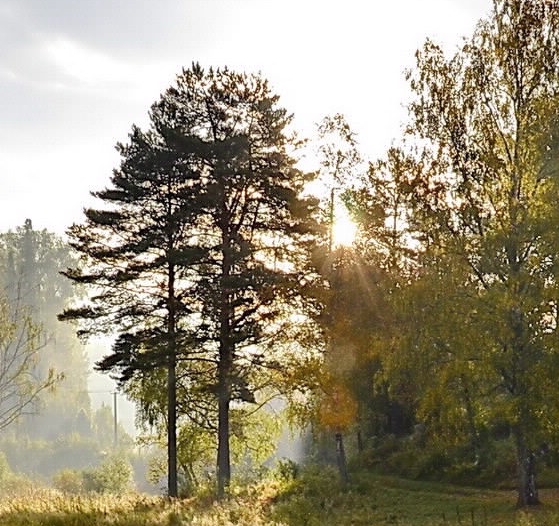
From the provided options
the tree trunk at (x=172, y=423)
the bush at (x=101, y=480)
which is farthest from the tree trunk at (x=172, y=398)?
the bush at (x=101, y=480)

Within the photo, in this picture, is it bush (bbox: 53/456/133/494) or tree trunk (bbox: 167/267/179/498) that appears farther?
bush (bbox: 53/456/133/494)

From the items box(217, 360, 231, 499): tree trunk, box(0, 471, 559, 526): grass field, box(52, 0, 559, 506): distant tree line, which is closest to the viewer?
box(0, 471, 559, 526): grass field

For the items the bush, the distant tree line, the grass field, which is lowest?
the bush

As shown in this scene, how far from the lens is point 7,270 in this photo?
231ft

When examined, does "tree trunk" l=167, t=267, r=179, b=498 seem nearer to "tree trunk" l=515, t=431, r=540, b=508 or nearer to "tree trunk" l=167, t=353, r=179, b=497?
"tree trunk" l=167, t=353, r=179, b=497

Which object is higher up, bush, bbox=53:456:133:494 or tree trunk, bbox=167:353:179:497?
tree trunk, bbox=167:353:179:497

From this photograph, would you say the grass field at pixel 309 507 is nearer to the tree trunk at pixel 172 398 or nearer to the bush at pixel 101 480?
the tree trunk at pixel 172 398

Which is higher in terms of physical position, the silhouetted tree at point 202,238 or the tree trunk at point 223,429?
the silhouetted tree at point 202,238

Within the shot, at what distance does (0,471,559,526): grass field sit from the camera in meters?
12.5

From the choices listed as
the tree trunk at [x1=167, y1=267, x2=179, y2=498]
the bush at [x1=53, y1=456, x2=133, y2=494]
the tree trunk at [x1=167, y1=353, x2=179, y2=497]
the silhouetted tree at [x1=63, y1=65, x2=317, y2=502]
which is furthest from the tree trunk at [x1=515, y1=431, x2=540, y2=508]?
Result: the bush at [x1=53, y1=456, x2=133, y2=494]

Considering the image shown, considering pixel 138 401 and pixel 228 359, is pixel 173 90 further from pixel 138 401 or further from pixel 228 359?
pixel 138 401

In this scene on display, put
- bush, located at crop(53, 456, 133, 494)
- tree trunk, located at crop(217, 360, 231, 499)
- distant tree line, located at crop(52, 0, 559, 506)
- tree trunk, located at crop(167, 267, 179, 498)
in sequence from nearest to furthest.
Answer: distant tree line, located at crop(52, 0, 559, 506), tree trunk, located at crop(217, 360, 231, 499), tree trunk, located at crop(167, 267, 179, 498), bush, located at crop(53, 456, 133, 494)

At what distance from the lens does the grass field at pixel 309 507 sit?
12.5 metres

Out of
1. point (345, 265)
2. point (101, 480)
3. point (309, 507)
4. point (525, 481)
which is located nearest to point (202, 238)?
point (345, 265)
